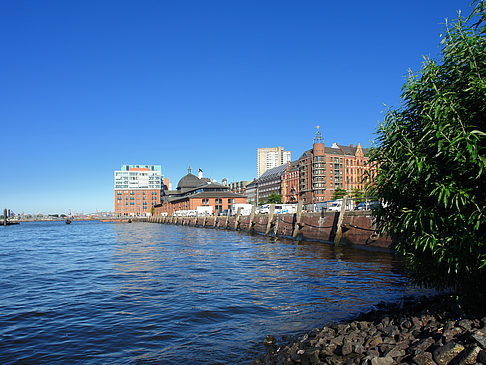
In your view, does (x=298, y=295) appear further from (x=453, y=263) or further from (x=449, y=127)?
(x=449, y=127)

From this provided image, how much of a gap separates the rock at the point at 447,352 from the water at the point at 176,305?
3615 millimetres

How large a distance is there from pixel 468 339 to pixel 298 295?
7334 mm

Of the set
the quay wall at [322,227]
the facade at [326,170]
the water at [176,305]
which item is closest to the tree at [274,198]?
the facade at [326,170]

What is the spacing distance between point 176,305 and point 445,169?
30.0 ft

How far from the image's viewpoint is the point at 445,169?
20.6 feet

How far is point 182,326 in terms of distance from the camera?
31.9 feet

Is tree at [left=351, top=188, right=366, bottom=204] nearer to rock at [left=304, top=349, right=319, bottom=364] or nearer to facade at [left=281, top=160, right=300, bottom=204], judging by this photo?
rock at [left=304, top=349, right=319, bottom=364]

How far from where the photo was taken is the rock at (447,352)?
5426 mm

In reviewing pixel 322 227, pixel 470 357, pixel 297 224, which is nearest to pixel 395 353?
pixel 470 357

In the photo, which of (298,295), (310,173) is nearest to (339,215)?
(298,295)

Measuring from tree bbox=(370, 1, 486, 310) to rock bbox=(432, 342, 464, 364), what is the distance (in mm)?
1279

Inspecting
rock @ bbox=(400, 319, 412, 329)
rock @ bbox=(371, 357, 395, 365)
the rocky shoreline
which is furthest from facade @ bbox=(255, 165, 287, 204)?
rock @ bbox=(371, 357, 395, 365)

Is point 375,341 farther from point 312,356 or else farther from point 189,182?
point 189,182

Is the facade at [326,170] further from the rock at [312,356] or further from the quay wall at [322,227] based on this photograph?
the rock at [312,356]
